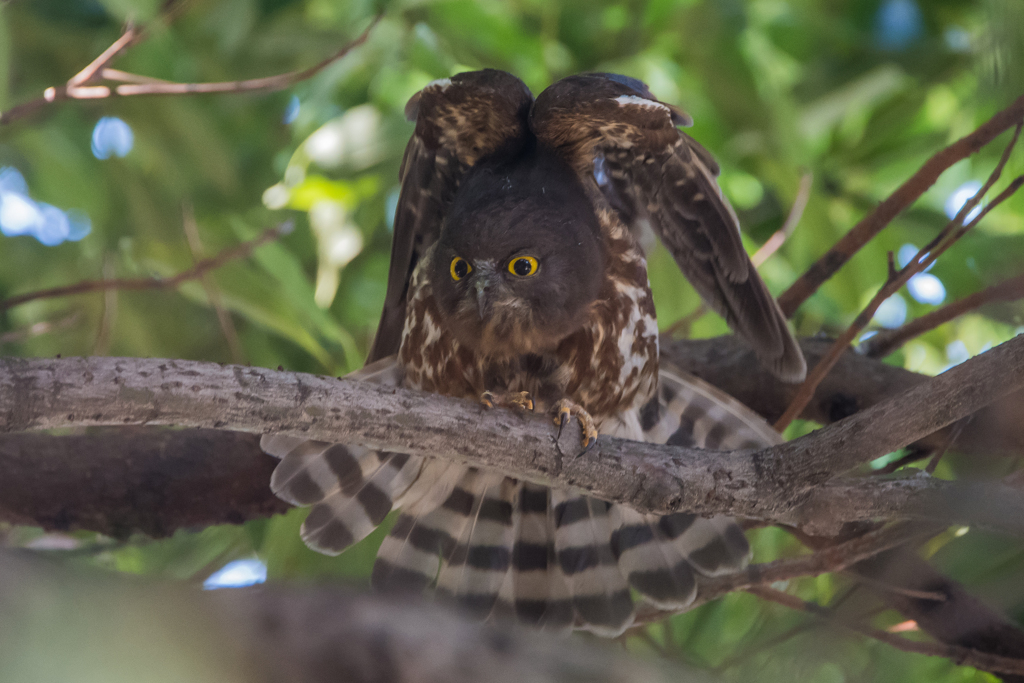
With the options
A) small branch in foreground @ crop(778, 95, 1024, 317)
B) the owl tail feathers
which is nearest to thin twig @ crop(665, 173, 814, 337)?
small branch in foreground @ crop(778, 95, 1024, 317)

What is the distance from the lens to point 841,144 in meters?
4.25

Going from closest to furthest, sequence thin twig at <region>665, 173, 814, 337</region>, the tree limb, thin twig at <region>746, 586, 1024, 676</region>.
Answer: the tree limb, thin twig at <region>746, 586, 1024, 676</region>, thin twig at <region>665, 173, 814, 337</region>

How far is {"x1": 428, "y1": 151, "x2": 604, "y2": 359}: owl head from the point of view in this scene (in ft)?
8.59

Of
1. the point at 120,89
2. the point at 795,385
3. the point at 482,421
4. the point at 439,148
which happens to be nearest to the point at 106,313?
the point at 120,89

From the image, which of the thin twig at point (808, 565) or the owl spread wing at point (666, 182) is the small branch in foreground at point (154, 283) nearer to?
the owl spread wing at point (666, 182)

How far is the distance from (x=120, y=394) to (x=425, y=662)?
1.29m

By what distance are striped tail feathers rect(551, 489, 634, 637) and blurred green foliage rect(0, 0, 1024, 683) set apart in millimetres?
431

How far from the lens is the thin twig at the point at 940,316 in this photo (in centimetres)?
224

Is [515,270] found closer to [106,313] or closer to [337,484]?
[337,484]

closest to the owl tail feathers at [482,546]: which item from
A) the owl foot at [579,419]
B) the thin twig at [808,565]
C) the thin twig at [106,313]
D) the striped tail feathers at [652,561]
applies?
the striped tail feathers at [652,561]

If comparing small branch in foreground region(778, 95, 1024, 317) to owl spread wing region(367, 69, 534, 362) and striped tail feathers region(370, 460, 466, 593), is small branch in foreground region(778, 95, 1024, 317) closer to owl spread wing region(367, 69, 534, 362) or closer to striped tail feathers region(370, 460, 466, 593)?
owl spread wing region(367, 69, 534, 362)

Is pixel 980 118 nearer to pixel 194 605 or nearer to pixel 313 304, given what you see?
pixel 313 304

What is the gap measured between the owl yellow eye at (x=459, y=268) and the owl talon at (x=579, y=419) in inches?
23.4

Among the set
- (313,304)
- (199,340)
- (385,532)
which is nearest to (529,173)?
(313,304)
